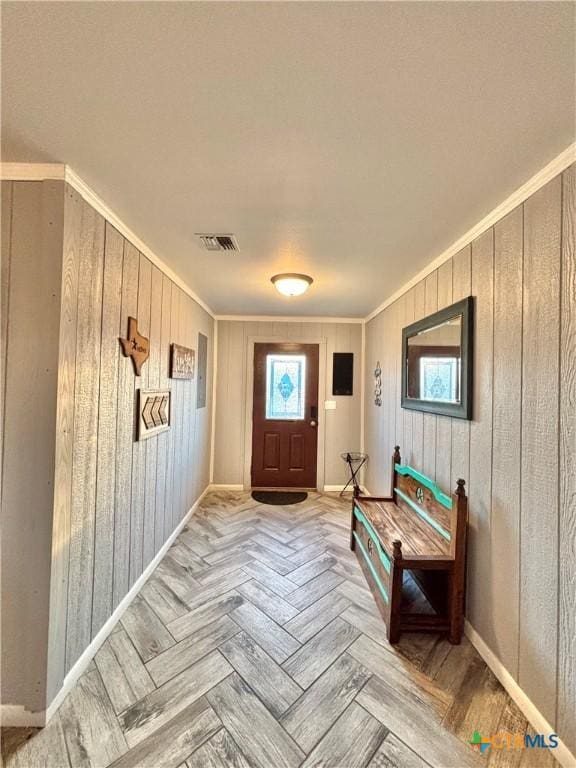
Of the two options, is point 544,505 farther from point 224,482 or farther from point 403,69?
point 224,482

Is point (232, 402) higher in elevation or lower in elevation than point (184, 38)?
lower

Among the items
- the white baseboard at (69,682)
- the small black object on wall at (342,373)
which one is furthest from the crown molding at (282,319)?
the white baseboard at (69,682)

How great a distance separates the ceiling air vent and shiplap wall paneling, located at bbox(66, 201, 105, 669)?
607 millimetres

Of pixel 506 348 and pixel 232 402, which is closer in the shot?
pixel 506 348

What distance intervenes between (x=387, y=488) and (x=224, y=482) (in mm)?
2232

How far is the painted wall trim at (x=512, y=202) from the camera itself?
1281mm

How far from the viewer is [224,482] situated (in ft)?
14.7

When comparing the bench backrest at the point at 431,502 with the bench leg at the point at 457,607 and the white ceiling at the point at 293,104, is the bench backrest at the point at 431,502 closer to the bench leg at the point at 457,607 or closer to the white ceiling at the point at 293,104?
the bench leg at the point at 457,607

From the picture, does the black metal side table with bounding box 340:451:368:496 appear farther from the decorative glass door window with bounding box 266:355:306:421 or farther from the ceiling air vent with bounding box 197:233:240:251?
the ceiling air vent with bounding box 197:233:240:251

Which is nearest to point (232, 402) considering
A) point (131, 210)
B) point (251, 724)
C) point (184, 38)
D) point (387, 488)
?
point (387, 488)

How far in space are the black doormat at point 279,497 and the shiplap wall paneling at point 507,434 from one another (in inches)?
105

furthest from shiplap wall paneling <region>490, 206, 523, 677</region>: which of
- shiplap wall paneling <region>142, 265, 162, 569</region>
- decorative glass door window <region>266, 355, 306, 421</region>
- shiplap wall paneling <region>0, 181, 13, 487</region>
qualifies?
decorative glass door window <region>266, 355, 306, 421</region>

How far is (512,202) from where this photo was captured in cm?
157

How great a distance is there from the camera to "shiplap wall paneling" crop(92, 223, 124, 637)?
1735mm
